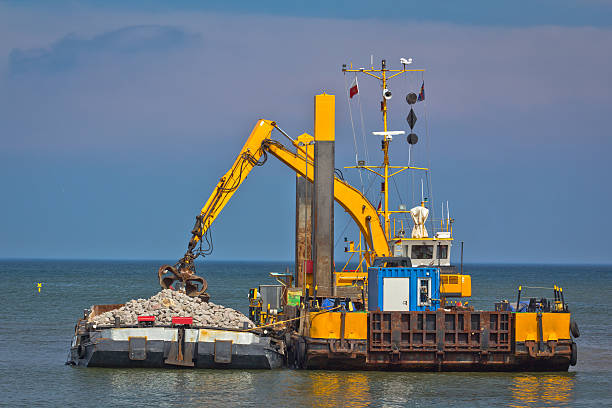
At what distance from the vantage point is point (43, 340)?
5384 cm

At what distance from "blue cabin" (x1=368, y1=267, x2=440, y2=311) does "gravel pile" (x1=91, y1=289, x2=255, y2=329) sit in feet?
19.9

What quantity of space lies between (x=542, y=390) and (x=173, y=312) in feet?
48.3

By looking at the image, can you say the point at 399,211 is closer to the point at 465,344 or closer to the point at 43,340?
the point at 465,344

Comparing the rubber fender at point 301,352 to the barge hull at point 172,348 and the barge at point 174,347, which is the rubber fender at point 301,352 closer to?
the barge at point 174,347

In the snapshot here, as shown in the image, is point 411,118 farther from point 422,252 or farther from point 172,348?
point 172,348

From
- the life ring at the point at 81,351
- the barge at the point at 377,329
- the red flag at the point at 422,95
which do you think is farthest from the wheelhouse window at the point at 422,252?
the life ring at the point at 81,351

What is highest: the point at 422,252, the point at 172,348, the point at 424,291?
the point at 422,252

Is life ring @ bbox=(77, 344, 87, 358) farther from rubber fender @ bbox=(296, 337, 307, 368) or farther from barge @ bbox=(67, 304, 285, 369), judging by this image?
rubber fender @ bbox=(296, 337, 307, 368)

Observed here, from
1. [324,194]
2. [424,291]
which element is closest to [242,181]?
[324,194]

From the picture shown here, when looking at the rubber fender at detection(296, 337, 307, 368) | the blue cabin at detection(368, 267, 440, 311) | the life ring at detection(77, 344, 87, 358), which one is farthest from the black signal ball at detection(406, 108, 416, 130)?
the life ring at detection(77, 344, 87, 358)

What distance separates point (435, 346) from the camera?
36344mm

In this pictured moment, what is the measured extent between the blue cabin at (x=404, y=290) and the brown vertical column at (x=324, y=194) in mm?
3827

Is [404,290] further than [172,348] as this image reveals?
Yes

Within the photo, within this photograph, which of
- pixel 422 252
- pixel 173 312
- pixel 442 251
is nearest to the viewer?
pixel 173 312
